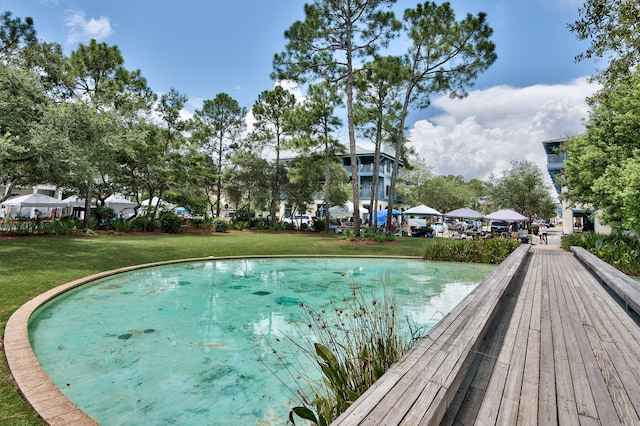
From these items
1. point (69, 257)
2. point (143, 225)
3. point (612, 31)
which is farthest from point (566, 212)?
point (69, 257)

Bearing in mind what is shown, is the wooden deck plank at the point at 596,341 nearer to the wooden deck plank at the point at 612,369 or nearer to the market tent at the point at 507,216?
the wooden deck plank at the point at 612,369

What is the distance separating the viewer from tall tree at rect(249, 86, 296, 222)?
23.6 metres

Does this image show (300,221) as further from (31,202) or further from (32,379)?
(32,379)

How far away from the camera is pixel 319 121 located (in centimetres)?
2123

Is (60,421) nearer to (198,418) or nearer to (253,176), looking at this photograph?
(198,418)

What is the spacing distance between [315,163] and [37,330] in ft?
63.7

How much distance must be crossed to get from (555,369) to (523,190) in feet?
100

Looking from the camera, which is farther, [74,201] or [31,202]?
[74,201]

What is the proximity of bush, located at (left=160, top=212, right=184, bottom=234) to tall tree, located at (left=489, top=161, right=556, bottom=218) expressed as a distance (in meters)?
27.0

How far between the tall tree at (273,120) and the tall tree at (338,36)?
648 centimetres

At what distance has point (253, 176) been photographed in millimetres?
24922

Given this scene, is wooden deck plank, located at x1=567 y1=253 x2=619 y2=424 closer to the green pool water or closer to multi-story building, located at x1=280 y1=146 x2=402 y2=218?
the green pool water

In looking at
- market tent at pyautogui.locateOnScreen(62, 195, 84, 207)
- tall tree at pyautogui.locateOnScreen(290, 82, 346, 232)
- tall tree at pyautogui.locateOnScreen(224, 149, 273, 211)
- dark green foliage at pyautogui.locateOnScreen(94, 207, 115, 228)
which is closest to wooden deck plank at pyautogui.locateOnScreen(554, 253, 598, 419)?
tall tree at pyautogui.locateOnScreen(290, 82, 346, 232)

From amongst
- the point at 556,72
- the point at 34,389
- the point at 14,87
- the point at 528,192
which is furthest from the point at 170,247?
the point at 528,192
